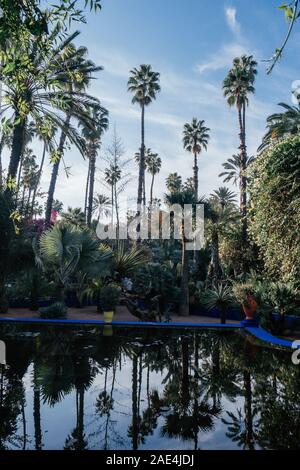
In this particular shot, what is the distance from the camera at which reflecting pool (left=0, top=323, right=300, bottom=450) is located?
5195 mm

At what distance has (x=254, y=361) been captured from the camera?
380 inches

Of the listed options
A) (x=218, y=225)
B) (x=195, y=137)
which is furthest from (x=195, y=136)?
(x=218, y=225)

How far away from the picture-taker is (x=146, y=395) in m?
7.14

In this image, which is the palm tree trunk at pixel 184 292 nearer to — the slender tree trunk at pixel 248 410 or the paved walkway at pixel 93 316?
the paved walkway at pixel 93 316

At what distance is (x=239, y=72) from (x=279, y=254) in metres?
26.8

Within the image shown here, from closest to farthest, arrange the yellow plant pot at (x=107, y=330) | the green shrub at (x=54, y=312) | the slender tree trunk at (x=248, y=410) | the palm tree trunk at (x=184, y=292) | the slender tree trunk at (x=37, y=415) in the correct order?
the slender tree trunk at (x=37, y=415) < the slender tree trunk at (x=248, y=410) < the yellow plant pot at (x=107, y=330) < the green shrub at (x=54, y=312) < the palm tree trunk at (x=184, y=292)

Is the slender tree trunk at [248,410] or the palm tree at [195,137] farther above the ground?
the palm tree at [195,137]

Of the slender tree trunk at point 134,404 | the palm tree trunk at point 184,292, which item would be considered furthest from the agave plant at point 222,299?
the slender tree trunk at point 134,404

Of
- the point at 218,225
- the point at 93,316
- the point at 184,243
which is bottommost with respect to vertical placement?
the point at 93,316

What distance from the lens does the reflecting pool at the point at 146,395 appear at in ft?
17.0

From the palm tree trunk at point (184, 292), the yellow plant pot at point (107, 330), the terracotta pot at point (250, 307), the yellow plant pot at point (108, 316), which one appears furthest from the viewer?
the palm tree trunk at point (184, 292)

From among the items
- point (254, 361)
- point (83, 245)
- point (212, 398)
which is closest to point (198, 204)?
point (83, 245)

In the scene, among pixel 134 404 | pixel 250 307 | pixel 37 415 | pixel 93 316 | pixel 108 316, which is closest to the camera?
pixel 37 415

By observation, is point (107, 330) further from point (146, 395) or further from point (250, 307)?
point (146, 395)
